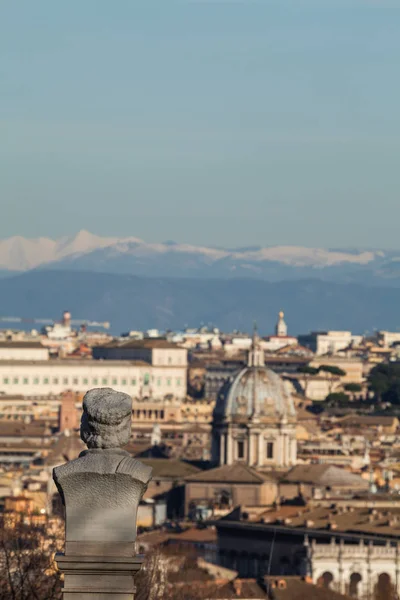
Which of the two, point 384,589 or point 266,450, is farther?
point 266,450

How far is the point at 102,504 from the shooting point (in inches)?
307

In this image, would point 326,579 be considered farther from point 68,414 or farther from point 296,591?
point 68,414

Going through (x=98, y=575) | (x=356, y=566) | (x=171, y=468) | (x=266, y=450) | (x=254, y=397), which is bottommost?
(x=98, y=575)

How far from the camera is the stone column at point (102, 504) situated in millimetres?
7688

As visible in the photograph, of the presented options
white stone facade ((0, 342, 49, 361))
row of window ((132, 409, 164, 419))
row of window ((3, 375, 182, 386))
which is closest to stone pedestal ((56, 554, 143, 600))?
row of window ((132, 409, 164, 419))

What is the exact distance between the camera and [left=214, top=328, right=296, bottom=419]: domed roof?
102375 millimetres

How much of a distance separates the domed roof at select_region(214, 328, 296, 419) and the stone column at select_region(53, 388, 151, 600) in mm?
93879

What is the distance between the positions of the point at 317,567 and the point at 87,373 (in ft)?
351

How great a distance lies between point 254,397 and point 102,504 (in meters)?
95.3

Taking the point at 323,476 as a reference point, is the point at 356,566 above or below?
below

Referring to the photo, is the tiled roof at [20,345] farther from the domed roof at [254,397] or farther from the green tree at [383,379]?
the domed roof at [254,397]

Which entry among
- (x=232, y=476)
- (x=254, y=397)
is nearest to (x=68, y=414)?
(x=254, y=397)

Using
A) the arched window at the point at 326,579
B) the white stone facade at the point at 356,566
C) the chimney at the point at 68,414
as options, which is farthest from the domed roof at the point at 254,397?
the arched window at the point at 326,579

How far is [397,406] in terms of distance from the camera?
16125 cm
